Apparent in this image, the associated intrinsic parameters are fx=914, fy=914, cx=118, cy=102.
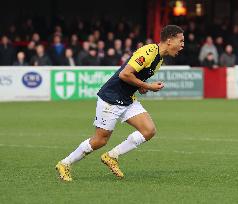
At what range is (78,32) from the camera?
32219mm

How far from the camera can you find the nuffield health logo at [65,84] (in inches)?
1028

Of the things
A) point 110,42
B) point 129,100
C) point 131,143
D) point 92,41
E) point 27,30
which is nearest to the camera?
point 129,100

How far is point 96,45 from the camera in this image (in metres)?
29.8

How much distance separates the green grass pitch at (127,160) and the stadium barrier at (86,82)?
7.17 feet

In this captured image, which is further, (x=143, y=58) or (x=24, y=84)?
(x=24, y=84)

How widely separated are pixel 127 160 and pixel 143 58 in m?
3.05

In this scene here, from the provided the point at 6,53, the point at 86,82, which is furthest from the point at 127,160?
the point at 6,53

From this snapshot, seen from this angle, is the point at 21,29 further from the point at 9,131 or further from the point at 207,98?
the point at 9,131

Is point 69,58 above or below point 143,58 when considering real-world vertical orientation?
below

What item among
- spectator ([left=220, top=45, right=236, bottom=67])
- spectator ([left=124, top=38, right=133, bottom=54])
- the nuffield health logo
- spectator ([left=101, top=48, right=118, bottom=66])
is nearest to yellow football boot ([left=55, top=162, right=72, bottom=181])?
the nuffield health logo

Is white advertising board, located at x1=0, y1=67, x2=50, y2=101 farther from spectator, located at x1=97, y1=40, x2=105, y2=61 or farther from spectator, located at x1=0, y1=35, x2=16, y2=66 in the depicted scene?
spectator, located at x1=97, y1=40, x2=105, y2=61

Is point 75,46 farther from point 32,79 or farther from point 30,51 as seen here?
point 32,79

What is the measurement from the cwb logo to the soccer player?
15141 mm

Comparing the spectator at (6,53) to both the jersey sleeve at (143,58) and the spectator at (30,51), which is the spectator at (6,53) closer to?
the spectator at (30,51)
